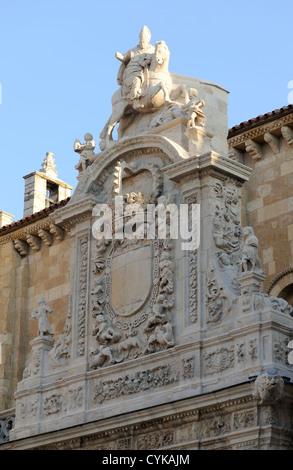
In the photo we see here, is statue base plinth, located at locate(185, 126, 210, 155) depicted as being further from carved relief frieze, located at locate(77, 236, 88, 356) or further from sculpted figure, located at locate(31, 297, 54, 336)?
sculpted figure, located at locate(31, 297, 54, 336)

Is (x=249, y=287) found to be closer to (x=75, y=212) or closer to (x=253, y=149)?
(x=75, y=212)

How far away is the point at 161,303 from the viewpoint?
2023 centimetres

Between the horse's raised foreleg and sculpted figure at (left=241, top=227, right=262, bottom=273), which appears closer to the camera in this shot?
sculpted figure at (left=241, top=227, right=262, bottom=273)

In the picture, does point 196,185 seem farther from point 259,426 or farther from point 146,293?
point 259,426

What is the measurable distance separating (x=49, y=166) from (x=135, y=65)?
36.7ft

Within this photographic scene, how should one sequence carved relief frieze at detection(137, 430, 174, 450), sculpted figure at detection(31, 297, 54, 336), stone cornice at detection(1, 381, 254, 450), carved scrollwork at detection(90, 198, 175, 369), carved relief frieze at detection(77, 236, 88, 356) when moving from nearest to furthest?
1. stone cornice at detection(1, 381, 254, 450)
2. carved relief frieze at detection(137, 430, 174, 450)
3. carved scrollwork at detection(90, 198, 175, 369)
4. carved relief frieze at detection(77, 236, 88, 356)
5. sculpted figure at detection(31, 297, 54, 336)

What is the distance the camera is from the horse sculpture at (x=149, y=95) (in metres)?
21.9

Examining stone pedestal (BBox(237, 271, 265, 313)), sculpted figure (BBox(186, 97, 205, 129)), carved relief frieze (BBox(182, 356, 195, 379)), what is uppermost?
sculpted figure (BBox(186, 97, 205, 129))

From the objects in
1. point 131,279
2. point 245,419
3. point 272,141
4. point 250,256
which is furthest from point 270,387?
point 272,141

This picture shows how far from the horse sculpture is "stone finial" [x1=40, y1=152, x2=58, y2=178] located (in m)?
9.93

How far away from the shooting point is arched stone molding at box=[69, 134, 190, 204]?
20.9 metres

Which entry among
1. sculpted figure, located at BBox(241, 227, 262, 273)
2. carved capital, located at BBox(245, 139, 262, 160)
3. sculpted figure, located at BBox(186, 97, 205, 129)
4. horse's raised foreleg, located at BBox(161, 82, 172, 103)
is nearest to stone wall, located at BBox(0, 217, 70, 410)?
carved capital, located at BBox(245, 139, 262, 160)
